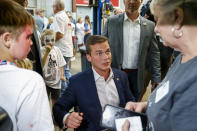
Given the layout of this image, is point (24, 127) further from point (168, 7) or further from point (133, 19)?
point (133, 19)

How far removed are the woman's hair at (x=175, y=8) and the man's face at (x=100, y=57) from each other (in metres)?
1.02

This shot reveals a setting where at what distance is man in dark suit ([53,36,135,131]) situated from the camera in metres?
1.57

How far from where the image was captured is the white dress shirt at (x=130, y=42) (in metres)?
2.25

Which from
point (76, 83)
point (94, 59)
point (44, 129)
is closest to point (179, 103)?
point (44, 129)

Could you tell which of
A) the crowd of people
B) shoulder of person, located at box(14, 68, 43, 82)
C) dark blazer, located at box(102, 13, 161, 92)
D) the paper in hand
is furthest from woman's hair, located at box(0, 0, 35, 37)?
dark blazer, located at box(102, 13, 161, 92)

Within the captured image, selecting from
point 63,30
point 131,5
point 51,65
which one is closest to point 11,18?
point 131,5

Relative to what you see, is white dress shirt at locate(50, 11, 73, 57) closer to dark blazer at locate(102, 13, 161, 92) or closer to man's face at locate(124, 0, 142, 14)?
dark blazer at locate(102, 13, 161, 92)

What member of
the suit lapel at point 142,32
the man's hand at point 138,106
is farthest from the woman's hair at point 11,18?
the suit lapel at point 142,32

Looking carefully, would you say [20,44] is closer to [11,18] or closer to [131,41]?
[11,18]

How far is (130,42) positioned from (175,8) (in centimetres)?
155

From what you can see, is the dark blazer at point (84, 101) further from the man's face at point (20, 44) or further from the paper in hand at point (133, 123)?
the man's face at point (20, 44)

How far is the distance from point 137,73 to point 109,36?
575 millimetres

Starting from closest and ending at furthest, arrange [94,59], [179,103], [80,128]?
[179,103] → [80,128] → [94,59]

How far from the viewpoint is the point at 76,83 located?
1.62 meters
